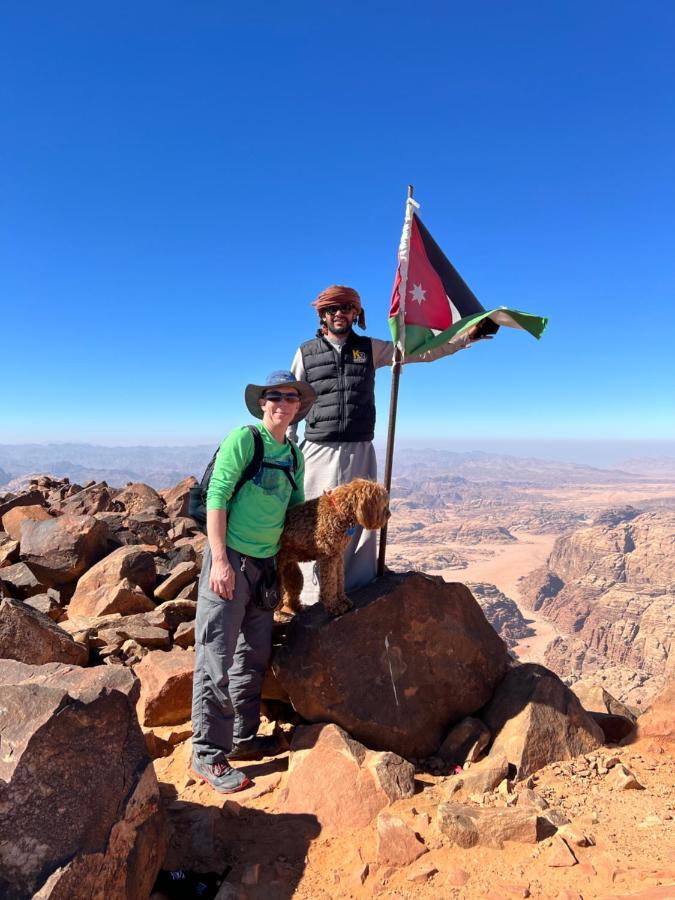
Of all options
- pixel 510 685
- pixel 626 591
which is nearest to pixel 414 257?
pixel 510 685

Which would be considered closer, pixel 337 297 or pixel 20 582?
pixel 337 297

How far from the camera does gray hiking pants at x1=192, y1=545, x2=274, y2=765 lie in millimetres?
4469

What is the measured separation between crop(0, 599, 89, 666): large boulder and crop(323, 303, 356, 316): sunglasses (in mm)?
4875

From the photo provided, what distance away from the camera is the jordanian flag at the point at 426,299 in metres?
6.19

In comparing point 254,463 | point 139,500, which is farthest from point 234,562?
point 139,500

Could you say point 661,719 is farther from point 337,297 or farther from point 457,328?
point 337,297

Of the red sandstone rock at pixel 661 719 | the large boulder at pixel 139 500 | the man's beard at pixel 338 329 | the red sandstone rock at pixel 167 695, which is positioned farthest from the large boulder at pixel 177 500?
the red sandstone rock at pixel 661 719

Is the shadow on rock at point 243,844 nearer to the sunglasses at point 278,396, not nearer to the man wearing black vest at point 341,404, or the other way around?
the man wearing black vest at point 341,404

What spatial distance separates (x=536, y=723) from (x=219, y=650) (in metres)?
3.01

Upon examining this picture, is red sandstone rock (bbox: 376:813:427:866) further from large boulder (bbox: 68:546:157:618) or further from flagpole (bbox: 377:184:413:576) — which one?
large boulder (bbox: 68:546:157:618)

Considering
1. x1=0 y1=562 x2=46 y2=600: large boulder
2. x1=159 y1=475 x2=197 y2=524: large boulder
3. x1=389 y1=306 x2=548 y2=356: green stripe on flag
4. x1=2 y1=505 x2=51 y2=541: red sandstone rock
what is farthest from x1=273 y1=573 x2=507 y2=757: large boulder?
x1=2 y1=505 x2=51 y2=541: red sandstone rock

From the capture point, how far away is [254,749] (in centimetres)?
500

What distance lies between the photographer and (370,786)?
4.31m

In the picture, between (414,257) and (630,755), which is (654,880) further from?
(414,257)
